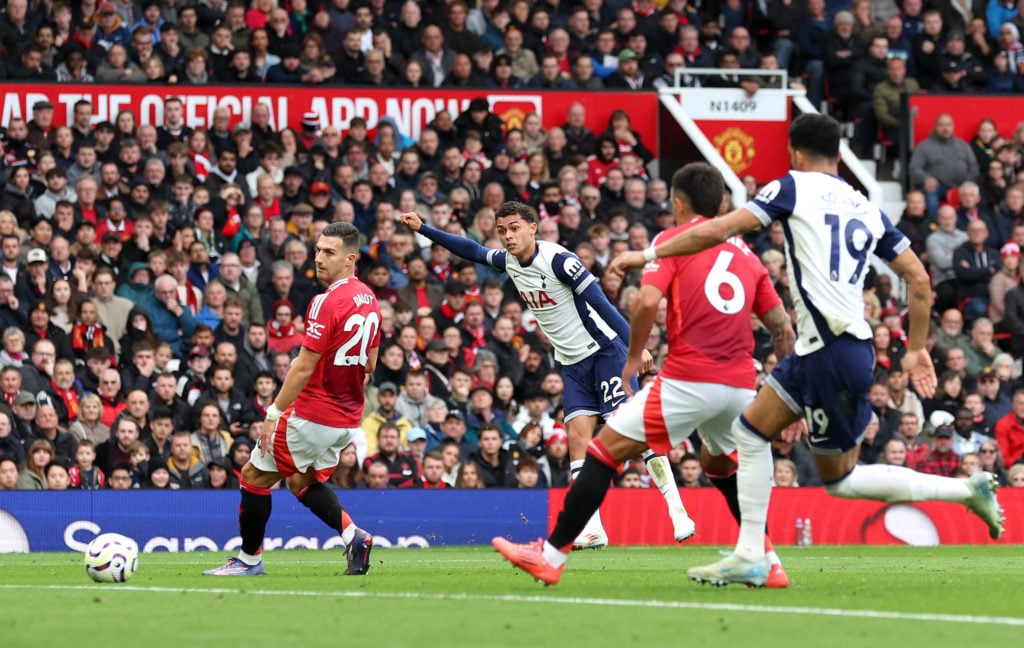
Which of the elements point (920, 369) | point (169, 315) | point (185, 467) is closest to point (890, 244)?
point (920, 369)

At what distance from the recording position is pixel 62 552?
55.8 feet

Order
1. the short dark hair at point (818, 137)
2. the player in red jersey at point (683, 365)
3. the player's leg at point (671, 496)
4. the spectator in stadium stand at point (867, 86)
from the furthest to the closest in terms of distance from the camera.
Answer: the spectator in stadium stand at point (867, 86)
the player's leg at point (671, 496)
the player in red jersey at point (683, 365)
the short dark hair at point (818, 137)

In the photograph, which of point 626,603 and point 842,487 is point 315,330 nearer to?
point 626,603

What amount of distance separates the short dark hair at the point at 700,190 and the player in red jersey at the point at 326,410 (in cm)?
258

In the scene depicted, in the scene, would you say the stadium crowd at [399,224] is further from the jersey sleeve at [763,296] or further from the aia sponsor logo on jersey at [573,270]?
the jersey sleeve at [763,296]

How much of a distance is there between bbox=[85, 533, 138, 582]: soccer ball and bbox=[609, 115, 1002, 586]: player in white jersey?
3664mm

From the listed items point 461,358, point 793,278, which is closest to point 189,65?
point 461,358

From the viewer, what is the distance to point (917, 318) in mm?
9375

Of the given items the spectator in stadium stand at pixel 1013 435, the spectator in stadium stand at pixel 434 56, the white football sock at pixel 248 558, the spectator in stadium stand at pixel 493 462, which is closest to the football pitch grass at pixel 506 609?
the white football sock at pixel 248 558

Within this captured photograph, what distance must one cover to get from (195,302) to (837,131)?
12.1 metres

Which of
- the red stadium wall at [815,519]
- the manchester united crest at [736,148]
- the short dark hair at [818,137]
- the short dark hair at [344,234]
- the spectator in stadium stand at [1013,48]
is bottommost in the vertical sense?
the red stadium wall at [815,519]

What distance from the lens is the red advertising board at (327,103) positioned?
2227 centimetres

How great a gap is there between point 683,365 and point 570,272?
3.73 meters

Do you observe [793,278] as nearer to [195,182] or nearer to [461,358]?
[461,358]
